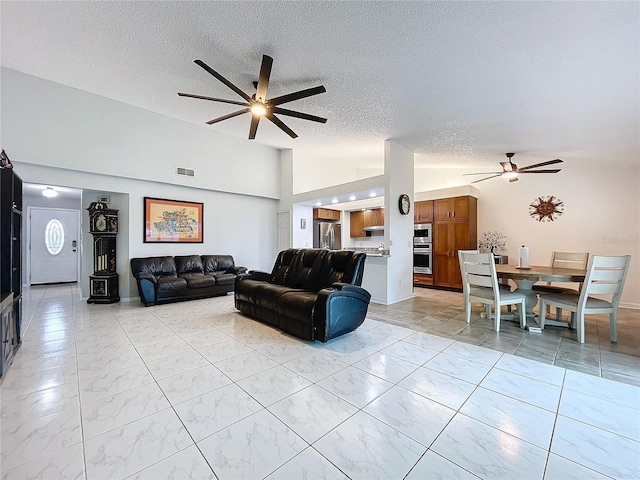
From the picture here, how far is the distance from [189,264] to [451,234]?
6.16m

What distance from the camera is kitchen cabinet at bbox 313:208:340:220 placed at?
7.67m

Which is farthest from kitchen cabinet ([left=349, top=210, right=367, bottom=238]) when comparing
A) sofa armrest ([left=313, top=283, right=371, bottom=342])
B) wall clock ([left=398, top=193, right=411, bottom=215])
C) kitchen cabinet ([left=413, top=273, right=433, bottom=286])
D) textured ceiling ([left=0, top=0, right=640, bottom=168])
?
sofa armrest ([left=313, top=283, right=371, bottom=342])

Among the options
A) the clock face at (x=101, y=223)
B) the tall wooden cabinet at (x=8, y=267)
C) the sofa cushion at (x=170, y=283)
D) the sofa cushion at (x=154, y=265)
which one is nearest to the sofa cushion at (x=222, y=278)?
the sofa cushion at (x=170, y=283)

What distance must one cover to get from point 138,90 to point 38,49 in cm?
105

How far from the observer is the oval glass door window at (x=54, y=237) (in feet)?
→ 23.4

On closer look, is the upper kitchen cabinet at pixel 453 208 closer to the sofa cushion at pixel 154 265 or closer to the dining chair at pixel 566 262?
the dining chair at pixel 566 262

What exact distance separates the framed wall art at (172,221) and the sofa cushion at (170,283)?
3.61 ft

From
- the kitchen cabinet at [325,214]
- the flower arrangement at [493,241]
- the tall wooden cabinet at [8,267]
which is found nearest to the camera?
the tall wooden cabinet at [8,267]

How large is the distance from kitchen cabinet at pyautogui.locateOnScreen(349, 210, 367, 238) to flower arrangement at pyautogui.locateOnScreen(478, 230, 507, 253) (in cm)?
322

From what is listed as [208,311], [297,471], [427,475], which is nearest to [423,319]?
[427,475]

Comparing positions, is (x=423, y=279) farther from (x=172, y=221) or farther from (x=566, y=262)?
(x=172, y=221)

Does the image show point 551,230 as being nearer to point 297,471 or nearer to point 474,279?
point 474,279

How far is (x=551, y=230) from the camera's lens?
5594 mm

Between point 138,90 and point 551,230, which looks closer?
point 138,90
